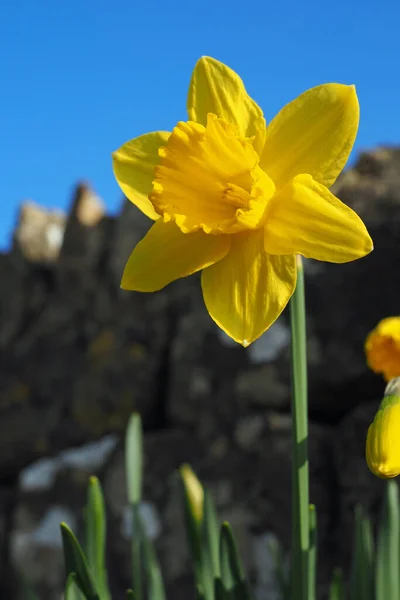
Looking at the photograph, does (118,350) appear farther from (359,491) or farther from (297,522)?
(297,522)

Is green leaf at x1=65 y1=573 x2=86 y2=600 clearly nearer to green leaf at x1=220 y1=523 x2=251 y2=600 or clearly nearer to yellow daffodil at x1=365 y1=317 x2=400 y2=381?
green leaf at x1=220 y1=523 x2=251 y2=600

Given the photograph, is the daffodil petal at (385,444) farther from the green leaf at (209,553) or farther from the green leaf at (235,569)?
the green leaf at (209,553)

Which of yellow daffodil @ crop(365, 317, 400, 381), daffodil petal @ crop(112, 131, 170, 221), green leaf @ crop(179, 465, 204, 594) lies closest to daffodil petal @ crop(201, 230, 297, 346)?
daffodil petal @ crop(112, 131, 170, 221)

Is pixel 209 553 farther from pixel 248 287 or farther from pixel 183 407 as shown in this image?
pixel 183 407

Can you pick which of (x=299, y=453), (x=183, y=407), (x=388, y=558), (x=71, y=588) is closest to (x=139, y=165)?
(x=299, y=453)

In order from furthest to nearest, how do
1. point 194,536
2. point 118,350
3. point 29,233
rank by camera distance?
point 29,233, point 118,350, point 194,536

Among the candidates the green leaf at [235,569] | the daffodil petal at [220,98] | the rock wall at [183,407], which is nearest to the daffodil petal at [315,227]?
the daffodil petal at [220,98]

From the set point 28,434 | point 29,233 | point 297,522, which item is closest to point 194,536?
point 297,522
